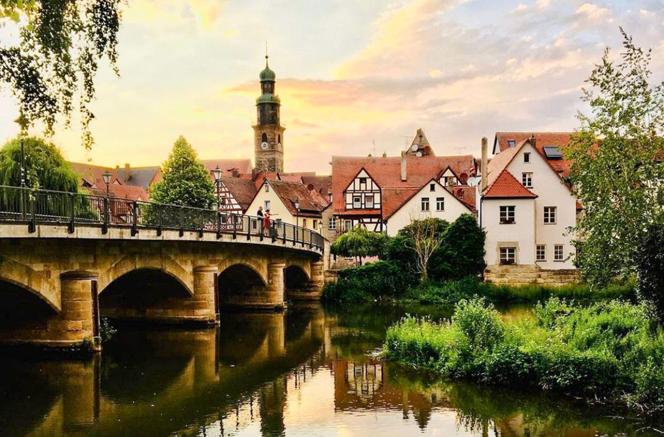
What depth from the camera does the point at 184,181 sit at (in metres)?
58.0

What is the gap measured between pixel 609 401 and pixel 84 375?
544 inches

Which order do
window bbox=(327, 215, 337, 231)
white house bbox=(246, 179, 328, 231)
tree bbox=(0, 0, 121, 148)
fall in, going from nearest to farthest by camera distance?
tree bbox=(0, 0, 121, 148), window bbox=(327, 215, 337, 231), white house bbox=(246, 179, 328, 231)

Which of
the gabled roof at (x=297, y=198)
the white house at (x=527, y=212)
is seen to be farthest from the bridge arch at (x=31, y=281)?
the gabled roof at (x=297, y=198)

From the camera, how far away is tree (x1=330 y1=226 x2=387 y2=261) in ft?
160

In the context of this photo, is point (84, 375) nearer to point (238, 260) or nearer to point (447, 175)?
point (238, 260)

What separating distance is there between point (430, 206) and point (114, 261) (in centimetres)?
3228

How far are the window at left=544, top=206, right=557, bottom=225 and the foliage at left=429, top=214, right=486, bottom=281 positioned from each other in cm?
515

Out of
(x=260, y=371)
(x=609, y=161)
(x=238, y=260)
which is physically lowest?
(x=260, y=371)

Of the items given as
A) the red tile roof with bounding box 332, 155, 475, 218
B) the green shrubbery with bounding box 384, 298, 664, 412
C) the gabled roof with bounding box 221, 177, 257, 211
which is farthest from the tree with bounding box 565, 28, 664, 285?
the gabled roof with bounding box 221, 177, 257, 211

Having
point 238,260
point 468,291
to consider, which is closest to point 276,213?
point 468,291

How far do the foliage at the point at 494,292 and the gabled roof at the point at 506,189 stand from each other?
632cm

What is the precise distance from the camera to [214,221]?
94.4ft

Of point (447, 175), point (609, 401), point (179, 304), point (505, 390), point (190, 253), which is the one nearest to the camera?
point (609, 401)

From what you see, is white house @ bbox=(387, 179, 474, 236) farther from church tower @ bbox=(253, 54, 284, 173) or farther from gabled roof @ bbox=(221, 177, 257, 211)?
church tower @ bbox=(253, 54, 284, 173)
